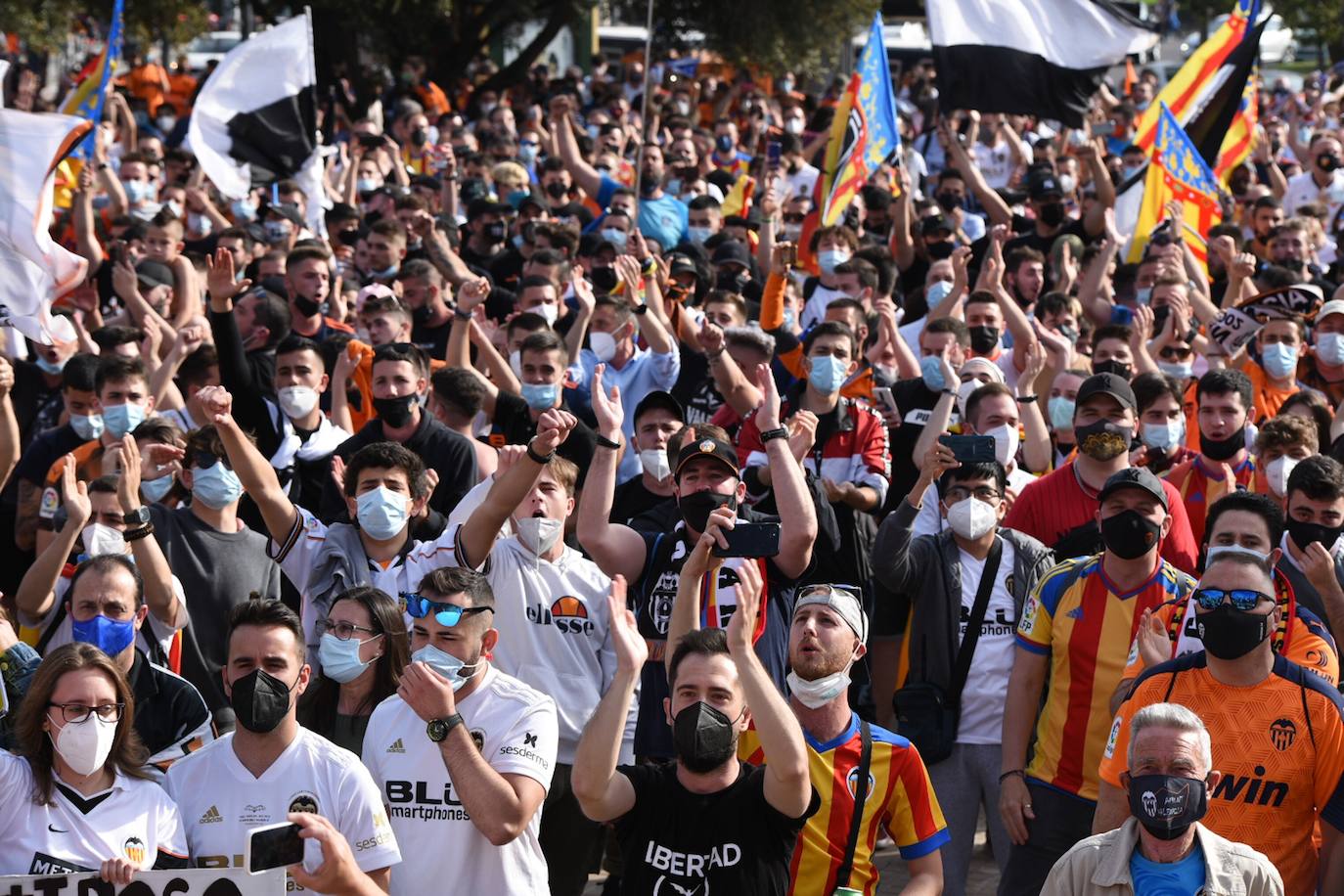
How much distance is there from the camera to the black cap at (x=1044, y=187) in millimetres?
14203

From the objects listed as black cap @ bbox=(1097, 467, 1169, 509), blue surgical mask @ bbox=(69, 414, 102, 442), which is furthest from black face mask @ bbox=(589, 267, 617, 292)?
black cap @ bbox=(1097, 467, 1169, 509)

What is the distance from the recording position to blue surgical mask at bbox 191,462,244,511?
7.36m

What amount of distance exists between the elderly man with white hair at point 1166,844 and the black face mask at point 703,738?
0.92 m

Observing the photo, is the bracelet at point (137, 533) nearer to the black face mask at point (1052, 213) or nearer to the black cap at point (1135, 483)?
the black cap at point (1135, 483)

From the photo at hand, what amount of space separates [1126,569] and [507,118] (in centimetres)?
1571

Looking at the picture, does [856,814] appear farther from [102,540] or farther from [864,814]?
[102,540]

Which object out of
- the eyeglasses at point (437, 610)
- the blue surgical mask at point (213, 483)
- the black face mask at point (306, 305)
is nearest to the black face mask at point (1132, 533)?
the eyeglasses at point (437, 610)

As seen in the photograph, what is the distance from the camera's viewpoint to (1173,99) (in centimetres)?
1381

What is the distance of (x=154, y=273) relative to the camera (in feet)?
39.3

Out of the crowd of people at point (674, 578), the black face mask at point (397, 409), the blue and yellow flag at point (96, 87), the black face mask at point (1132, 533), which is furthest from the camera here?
the blue and yellow flag at point (96, 87)

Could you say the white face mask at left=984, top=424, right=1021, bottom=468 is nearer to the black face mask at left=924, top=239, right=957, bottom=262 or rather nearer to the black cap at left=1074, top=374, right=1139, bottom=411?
the black cap at left=1074, top=374, right=1139, bottom=411

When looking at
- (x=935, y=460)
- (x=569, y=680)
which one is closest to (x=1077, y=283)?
(x=935, y=460)

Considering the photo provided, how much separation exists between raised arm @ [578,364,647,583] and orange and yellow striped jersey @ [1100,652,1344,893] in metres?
2.03

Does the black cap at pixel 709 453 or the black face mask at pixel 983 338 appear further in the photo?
the black face mask at pixel 983 338
